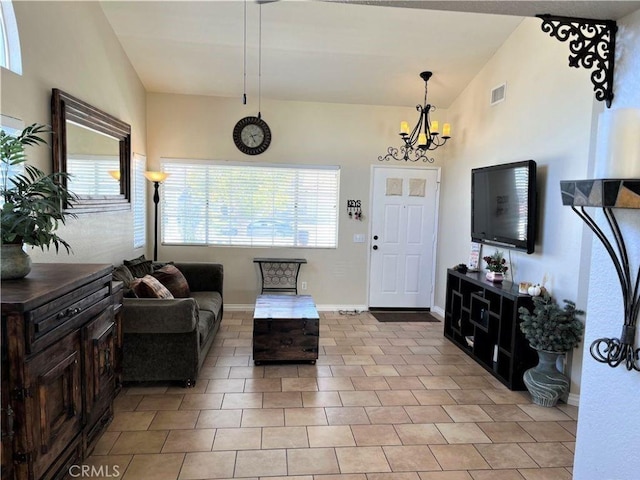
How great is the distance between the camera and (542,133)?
3.65 meters

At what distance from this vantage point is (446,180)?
223 inches

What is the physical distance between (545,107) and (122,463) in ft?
13.7

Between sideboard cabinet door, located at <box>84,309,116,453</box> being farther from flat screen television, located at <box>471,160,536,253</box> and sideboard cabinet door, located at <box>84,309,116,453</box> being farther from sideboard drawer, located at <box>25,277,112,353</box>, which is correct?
flat screen television, located at <box>471,160,536,253</box>

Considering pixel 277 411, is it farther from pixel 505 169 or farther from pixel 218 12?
pixel 218 12

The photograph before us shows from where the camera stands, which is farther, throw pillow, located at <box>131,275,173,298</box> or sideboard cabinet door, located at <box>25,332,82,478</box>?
throw pillow, located at <box>131,275,173,298</box>

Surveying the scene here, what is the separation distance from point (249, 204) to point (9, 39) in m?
3.28

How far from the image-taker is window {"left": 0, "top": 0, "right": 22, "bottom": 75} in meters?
2.45

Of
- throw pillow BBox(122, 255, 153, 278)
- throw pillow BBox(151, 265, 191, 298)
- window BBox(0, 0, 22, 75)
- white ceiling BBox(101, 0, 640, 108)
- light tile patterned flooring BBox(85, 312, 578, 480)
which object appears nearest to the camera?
light tile patterned flooring BBox(85, 312, 578, 480)

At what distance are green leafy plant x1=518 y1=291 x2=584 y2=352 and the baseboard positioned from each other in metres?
2.87

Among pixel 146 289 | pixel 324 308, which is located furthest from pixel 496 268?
pixel 146 289

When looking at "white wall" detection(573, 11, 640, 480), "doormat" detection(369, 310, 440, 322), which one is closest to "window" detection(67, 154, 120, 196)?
"white wall" detection(573, 11, 640, 480)

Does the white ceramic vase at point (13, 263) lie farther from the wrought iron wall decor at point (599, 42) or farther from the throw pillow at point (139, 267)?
the wrought iron wall decor at point (599, 42)

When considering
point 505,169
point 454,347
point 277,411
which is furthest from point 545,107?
point 277,411

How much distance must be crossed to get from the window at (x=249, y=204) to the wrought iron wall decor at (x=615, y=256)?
4.40 meters
